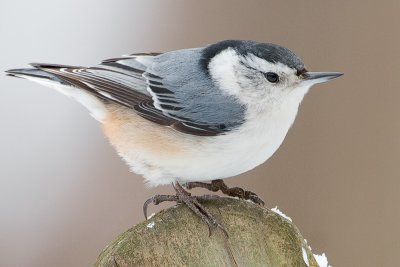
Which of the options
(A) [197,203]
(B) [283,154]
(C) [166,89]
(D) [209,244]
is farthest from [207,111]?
(B) [283,154]

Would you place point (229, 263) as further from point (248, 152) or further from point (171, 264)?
point (248, 152)

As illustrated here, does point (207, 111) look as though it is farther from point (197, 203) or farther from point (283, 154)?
point (283, 154)

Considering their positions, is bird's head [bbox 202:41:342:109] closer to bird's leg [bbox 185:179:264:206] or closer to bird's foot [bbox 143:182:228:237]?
bird's leg [bbox 185:179:264:206]

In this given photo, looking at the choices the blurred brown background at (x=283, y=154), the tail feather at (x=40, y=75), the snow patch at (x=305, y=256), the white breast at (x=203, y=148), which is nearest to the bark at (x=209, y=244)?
the snow patch at (x=305, y=256)

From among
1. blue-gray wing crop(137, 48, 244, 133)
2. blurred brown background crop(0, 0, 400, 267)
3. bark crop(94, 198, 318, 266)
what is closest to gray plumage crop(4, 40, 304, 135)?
blue-gray wing crop(137, 48, 244, 133)

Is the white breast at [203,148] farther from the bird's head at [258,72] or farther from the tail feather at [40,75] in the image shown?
the tail feather at [40,75]

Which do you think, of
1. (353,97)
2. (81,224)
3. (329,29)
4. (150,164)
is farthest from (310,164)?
(150,164)
